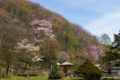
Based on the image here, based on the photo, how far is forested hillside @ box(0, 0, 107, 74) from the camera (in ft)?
55.4

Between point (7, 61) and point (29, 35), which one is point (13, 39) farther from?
point (29, 35)

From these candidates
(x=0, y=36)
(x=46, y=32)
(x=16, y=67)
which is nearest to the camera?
(x=0, y=36)

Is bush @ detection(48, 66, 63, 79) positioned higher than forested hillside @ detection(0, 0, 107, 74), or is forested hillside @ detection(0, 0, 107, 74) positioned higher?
forested hillside @ detection(0, 0, 107, 74)

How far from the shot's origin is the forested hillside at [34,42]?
55.4 feet

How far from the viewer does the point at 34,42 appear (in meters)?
32.2

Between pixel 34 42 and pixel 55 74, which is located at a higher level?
pixel 34 42

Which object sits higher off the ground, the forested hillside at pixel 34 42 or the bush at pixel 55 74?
the forested hillside at pixel 34 42

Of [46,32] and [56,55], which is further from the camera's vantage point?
[46,32]

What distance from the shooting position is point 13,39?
1658 cm

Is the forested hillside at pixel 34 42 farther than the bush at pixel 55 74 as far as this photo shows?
Yes

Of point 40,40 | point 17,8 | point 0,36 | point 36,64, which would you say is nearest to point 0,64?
point 0,36

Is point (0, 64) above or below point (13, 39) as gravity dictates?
below

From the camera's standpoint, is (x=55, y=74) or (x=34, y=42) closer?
(x=55, y=74)

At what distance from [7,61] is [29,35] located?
17271 mm
